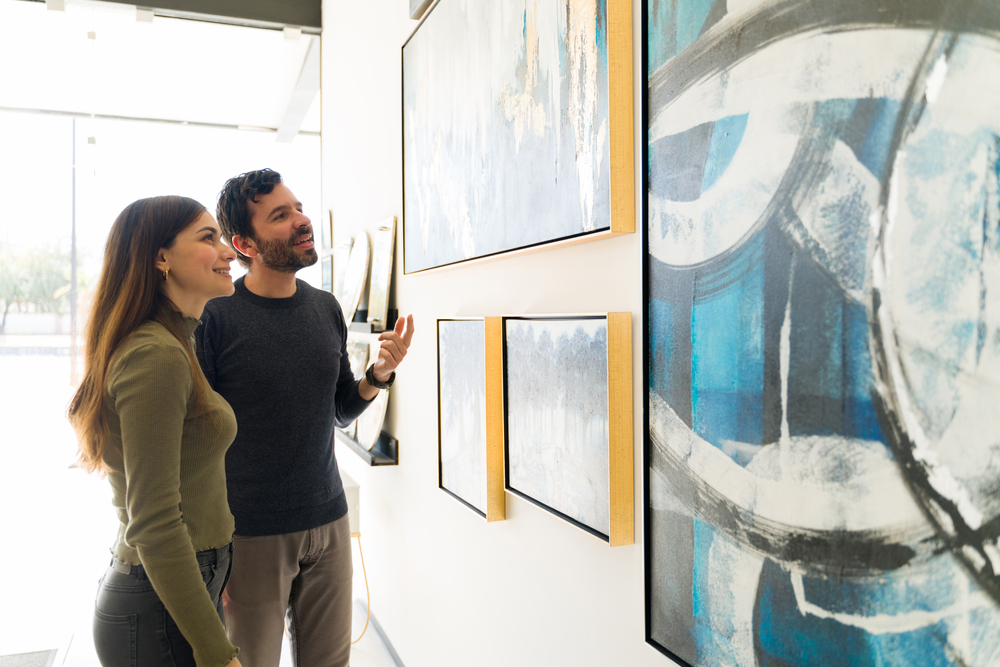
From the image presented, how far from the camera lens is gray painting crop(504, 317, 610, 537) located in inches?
40.6

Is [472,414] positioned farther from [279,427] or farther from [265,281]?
[265,281]

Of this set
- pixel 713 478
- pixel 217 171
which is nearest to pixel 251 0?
pixel 217 171

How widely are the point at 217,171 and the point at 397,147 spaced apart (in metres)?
3.42

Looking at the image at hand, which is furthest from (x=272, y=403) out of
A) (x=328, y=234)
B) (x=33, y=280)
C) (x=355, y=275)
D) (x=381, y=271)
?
(x=33, y=280)

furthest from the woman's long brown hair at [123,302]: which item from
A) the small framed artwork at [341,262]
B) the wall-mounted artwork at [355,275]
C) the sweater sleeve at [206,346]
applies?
the small framed artwork at [341,262]

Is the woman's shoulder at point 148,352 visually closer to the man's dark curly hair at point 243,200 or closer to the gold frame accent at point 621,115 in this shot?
the man's dark curly hair at point 243,200

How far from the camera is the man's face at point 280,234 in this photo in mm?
1599

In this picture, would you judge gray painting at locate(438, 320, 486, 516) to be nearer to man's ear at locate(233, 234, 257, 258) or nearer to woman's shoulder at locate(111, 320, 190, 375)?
man's ear at locate(233, 234, 257, 258)

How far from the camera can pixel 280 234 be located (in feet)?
5.26

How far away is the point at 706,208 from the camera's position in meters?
0.80

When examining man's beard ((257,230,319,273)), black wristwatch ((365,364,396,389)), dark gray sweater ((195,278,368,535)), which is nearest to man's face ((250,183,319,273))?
man's beard ((257,230,319,273))

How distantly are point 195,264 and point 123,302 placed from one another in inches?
5.8

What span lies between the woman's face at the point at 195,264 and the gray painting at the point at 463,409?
605 mm

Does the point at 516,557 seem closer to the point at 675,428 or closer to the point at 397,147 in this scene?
the point at 675,428
